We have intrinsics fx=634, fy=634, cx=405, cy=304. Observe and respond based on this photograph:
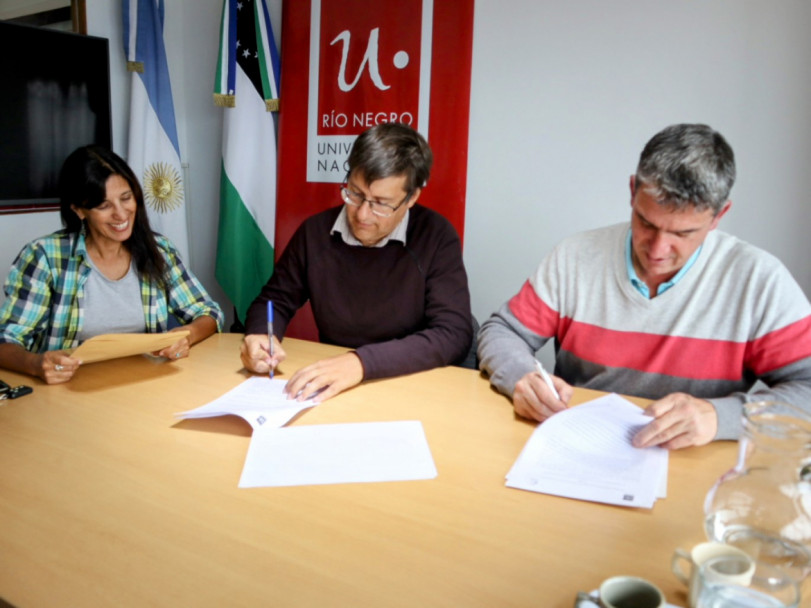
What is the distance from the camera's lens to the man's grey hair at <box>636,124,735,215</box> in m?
1.26

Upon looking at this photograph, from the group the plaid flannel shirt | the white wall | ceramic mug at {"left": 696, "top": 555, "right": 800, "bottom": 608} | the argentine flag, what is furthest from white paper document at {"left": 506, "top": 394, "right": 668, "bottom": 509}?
the argentine flag

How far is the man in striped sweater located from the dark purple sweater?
27 centimetres

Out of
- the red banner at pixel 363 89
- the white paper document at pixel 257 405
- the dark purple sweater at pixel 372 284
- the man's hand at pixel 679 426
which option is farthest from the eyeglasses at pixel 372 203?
the red banner at pixel 363 89

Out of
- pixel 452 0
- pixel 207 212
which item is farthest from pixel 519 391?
pixel 207 212

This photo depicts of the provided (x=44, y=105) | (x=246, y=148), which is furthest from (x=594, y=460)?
(x=44, y=105)

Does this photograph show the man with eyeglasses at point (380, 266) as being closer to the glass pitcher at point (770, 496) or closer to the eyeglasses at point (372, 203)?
the eyeglasses at point (372, 203)

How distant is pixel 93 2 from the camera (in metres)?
3.18

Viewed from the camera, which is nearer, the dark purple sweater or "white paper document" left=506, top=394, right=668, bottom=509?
"white paper document" left=506, top=394, right=668, bottom=509

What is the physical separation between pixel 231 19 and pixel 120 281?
73.0 inches

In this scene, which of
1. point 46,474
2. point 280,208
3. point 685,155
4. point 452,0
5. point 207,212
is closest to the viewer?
point 46,474

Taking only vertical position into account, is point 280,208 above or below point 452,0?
below

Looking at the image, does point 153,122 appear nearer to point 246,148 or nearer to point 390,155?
point 246,148

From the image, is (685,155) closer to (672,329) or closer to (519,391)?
(672,329)

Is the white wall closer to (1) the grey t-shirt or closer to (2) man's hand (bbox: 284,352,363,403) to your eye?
(1) the grey t-shirt
